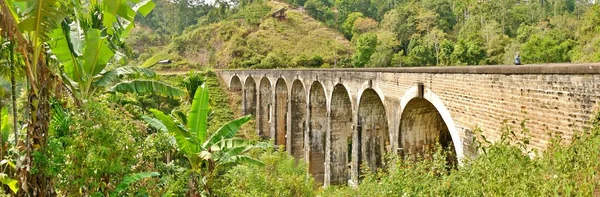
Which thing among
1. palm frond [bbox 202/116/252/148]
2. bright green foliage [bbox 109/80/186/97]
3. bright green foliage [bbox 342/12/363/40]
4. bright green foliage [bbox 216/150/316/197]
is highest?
bright green foliage [bbox 342/12/363/40]

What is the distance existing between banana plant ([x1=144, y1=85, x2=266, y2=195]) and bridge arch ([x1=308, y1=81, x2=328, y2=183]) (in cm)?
1044

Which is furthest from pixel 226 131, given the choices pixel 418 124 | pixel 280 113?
pixel 280 113

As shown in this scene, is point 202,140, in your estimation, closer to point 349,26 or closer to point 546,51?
point 546,51

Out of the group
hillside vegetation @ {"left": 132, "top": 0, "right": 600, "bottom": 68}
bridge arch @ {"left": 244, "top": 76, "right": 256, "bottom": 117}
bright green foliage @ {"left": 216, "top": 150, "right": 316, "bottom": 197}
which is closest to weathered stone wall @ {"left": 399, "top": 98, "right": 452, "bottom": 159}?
bright green foliage @ {"left": 216, "top": 150, "right": 316, "bottom": 197}

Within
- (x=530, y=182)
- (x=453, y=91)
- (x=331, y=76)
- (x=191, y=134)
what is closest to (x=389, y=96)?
(x=453, y=91)

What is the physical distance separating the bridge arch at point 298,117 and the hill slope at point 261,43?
23.3 m

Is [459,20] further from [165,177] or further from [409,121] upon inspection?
[165,177]

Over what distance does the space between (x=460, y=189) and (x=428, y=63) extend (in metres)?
33.9

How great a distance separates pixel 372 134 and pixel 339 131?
119 inches

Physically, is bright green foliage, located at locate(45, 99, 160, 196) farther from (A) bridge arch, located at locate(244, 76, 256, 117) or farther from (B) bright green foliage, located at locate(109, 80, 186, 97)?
(A) bridge arch, located at locate(244, 76, 256, 117)

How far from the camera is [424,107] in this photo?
11.4 meters

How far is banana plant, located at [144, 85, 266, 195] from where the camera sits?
743cm

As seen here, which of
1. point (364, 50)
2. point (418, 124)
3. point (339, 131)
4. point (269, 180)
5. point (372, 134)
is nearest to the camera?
point (418, 124)

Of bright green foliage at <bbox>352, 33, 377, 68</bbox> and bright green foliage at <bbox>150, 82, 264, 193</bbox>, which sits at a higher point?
bright green foliage at <bbox>352, 33, 377, 68</bbox>
